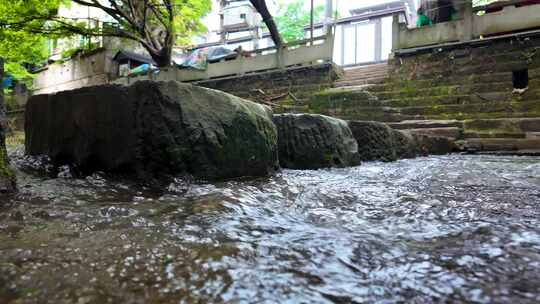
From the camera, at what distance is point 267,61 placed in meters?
14.0

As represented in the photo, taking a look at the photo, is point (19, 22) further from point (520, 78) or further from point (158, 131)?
point (520, 78)

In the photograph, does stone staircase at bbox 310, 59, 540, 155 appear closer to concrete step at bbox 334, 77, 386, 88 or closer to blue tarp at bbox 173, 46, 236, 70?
concrete step at bbox 334, 77, 386, 88

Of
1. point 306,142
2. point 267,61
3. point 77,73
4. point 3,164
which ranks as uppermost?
point 77,73

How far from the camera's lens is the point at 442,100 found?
856cm

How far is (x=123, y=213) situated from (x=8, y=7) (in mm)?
10606

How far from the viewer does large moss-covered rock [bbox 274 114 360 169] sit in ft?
12.4

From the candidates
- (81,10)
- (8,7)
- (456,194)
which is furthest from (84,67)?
(456,194)

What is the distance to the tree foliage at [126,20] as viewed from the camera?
912 centimetres

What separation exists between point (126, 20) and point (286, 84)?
20.0 feet


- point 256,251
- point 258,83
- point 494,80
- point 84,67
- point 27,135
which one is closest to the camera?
point 256,251

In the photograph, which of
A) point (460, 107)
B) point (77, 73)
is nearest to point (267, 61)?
point (460, 107)

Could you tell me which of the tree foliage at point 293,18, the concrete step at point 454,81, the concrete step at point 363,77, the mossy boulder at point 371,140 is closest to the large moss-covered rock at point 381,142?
the mossy boulder at point 371,140

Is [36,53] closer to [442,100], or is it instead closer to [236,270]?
[442,100]

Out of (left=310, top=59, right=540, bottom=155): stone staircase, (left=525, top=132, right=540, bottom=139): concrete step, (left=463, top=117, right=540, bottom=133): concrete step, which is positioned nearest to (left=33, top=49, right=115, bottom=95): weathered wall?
(left=310, top=59, right=540, bottom=155): stone staircase
